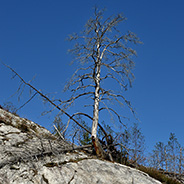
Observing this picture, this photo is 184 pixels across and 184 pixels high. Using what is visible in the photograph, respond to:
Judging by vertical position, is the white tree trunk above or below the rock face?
above

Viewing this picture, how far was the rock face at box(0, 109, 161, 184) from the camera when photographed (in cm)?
Result: 519

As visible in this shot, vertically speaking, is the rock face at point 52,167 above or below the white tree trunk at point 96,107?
below

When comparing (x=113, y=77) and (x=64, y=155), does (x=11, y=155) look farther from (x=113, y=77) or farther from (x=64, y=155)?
(x=113, y=77)

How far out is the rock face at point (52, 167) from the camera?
5.19 metres

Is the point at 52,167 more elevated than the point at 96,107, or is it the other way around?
the point at 96,107

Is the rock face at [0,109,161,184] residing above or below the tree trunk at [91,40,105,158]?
below

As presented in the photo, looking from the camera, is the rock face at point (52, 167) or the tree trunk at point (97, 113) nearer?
the rock face at point (52, 167)

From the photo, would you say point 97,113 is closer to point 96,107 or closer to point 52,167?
point 96,107

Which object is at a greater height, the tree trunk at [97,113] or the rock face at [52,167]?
the tree trunk at [97,113]

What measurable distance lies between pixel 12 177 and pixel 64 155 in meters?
1.78

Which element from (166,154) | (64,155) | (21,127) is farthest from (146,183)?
(166,154)

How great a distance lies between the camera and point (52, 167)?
18.4ft

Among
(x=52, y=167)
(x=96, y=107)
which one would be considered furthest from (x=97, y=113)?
(x=52, y=167)

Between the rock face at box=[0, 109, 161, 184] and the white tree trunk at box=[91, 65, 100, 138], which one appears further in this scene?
the white tree trunk at box=[91, 65, 100, 138]
